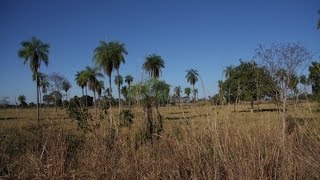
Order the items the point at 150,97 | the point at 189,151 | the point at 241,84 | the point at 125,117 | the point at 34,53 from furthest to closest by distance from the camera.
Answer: the point at 34,53 < the point at 125,117 < the point at 150,97 < the point at 241,84 < the point at 189,151

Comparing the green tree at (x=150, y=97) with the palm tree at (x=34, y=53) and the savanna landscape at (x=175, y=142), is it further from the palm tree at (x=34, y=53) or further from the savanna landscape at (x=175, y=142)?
the palm tree at (x=34, y=53)

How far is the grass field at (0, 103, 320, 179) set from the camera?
3994 millimetres

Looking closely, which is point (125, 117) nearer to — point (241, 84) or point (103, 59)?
point (241, 84)

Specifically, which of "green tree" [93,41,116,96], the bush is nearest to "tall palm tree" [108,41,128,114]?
"green tree" [93,41,116,96]

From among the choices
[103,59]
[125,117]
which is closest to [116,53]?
[103,59]

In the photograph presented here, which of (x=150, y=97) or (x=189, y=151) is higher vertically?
(x=150, y=97)

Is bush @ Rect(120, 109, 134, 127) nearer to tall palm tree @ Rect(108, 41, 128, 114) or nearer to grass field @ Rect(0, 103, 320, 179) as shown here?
grass field @ Rect(0, 103, 320, 179)

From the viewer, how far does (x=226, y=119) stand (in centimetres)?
471

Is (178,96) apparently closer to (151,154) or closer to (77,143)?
(151,154)

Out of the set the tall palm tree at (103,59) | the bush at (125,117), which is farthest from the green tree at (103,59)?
the bush at (125,117)

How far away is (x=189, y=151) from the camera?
442 centimetres

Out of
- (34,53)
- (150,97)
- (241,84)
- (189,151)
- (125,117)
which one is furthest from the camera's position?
(34,53)

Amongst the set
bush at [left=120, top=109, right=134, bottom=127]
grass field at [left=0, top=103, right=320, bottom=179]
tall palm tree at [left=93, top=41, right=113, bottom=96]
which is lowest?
grass field at [left=0, top=103, right=320, bottom=179]

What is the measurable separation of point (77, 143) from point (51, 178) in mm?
1940
